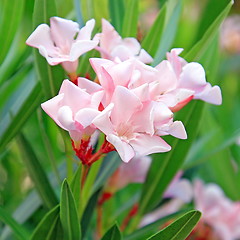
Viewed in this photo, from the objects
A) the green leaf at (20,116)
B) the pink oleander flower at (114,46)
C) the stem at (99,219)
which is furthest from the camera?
the stem at (99,219)

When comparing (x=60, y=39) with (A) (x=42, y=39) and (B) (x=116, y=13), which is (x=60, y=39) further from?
(B) (x=116, y=13)

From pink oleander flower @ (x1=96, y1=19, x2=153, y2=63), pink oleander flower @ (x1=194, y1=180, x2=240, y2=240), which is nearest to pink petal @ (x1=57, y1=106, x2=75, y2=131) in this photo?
pink oleander flower @ (x1=96, y1=19, x2=153, y2=63)

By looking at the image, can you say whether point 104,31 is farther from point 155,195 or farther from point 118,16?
point 155,195

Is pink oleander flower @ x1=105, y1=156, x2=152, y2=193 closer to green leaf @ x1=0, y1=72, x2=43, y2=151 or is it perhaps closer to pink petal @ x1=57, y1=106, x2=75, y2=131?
green leaf @ x1=0, y1=72, x2=43, y2=151

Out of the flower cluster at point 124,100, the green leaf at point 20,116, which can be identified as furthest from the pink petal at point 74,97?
the green leaf at point 20,116

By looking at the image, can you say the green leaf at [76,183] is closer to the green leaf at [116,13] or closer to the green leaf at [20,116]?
the green leaf at [20,116]

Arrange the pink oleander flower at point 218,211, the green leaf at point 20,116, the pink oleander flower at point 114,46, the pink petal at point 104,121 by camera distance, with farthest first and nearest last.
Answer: the pink oleander flower at point 218,211 → the green leaf at point 20,116 → the pink oleander flower at point 114,46 → the pink petal at point 104,121

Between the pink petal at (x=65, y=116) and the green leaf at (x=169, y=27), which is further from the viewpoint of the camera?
the green leaf at (x=169, y=27)
